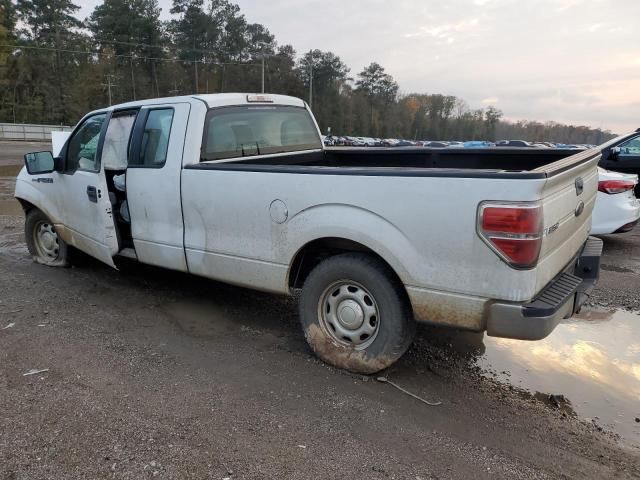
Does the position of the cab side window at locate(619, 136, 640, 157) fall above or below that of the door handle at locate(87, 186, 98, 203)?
above

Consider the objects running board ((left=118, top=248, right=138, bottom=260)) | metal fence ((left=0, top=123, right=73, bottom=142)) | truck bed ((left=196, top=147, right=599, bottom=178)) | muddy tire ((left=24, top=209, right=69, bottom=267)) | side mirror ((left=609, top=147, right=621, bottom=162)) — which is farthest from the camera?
metal fence ((left=0, top=123, right=73, bottom=142))

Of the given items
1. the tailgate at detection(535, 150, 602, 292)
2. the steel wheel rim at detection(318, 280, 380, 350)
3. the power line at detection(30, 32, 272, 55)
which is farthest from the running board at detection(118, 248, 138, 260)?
the power line at detection(30, 32, 272, 55)

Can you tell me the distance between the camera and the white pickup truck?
2.93 meters

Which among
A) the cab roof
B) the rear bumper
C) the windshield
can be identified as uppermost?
the cab roof

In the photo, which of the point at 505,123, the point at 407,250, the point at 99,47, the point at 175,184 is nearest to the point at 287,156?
the point at 175,184

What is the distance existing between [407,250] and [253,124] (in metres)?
2.43

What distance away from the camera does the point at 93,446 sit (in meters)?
2.84

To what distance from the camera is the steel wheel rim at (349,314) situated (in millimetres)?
3525

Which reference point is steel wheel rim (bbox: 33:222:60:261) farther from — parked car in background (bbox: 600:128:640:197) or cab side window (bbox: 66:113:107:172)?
parked car in background (bbox: 600:128:640:197)

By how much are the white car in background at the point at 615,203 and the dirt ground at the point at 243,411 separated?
404cm

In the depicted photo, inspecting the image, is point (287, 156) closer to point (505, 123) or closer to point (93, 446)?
point (93, 446)

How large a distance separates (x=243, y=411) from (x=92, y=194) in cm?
291

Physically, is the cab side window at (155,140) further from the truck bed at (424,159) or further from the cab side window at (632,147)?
the cab side window at (632,147)

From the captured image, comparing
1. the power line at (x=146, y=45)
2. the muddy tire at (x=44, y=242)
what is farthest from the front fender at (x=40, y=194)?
the power line at (x=146, y=45)
